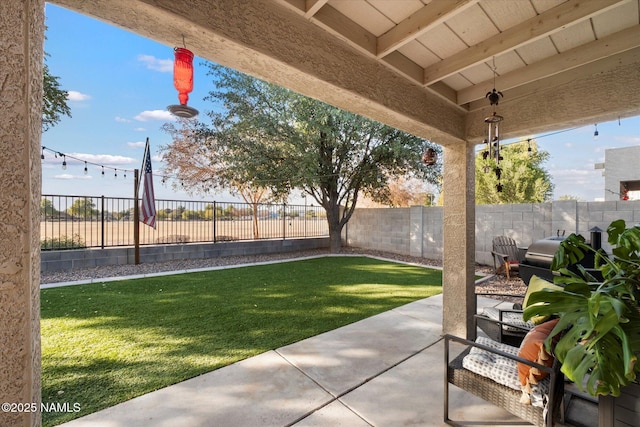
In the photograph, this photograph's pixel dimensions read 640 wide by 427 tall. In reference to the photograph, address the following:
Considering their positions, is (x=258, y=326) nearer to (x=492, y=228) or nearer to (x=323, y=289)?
(x=323, y=289)

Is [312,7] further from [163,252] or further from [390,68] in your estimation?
[163,252]

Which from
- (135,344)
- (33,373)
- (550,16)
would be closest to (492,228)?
(550,16)

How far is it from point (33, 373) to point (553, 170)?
22.0m

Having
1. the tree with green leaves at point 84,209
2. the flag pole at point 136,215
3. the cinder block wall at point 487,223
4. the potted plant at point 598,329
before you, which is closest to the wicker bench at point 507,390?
the potted plant at point 598,329

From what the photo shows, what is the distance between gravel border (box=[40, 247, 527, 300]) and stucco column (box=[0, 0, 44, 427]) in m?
5.91

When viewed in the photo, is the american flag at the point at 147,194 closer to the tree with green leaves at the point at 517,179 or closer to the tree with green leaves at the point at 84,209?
the tree with green leaves at the point at 84,209

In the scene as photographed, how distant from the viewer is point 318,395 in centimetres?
212

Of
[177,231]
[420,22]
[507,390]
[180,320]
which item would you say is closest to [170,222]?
[177,231]

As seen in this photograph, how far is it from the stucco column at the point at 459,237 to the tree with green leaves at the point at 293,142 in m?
5.22

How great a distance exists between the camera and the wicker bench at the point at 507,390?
1429 mm

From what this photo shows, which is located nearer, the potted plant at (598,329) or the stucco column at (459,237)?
the potted plant at (598,329)

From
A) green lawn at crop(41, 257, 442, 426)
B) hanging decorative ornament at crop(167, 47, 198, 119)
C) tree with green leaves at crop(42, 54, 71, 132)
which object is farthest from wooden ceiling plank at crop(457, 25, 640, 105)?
tree with green leaves at crop(42, 54, 71, 132)

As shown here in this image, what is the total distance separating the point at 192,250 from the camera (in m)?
8.06

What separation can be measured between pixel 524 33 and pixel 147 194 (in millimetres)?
7822
